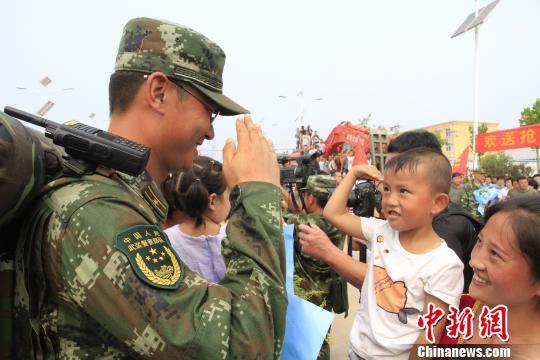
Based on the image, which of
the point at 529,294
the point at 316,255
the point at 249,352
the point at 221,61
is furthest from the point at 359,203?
the point at 249,352

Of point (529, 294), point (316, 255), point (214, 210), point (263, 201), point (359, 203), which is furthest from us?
point (359, 203)

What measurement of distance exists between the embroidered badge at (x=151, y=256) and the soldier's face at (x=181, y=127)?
1.28ft

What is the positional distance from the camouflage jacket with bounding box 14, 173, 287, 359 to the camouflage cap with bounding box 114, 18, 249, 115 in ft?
1.35

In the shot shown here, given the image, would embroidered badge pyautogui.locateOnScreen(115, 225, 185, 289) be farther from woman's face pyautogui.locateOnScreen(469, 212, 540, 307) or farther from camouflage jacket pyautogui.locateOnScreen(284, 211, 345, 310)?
camouflage jacket pyautogui.locateOnScreen(284, 211, 345, 310)

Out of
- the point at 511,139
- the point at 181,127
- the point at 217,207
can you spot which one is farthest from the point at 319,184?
the point at 511,139

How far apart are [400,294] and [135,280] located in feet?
4.14

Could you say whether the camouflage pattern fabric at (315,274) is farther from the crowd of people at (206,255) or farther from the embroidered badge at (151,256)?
the embroidered badge at (151,256)

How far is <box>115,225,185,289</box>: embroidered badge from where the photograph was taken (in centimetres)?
87

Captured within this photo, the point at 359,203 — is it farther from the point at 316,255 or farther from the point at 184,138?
the point at 184,138

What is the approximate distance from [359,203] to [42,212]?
2006 millimetres

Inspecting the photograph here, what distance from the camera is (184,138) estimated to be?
1.28m

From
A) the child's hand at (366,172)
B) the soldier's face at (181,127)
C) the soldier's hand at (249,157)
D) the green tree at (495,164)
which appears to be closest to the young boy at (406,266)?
the child's hand at (366,172)

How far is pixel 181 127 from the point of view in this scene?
127 centimetres

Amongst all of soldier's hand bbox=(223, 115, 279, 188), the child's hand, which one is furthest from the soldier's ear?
the child's hand
